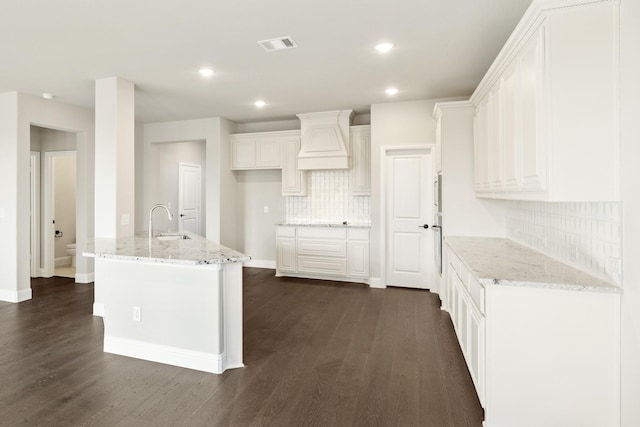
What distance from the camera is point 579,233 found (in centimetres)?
231

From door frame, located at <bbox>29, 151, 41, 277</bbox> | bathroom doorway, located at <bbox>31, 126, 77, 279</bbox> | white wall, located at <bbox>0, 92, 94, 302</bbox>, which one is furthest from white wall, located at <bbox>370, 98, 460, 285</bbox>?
door frame, located at <bbox>29, 151, 41, 277</bbox>

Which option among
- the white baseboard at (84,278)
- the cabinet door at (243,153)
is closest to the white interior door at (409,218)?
the cabinet door at (243,153)

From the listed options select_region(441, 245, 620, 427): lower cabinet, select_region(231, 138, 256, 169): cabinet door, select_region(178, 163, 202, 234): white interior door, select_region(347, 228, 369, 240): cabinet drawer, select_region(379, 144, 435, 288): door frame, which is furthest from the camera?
select_region(178, 163, 202, 234): white interior door

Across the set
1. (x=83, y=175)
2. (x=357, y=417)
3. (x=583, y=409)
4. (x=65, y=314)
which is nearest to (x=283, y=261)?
(x=65, y=314)

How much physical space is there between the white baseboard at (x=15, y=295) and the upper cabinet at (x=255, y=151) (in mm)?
3455

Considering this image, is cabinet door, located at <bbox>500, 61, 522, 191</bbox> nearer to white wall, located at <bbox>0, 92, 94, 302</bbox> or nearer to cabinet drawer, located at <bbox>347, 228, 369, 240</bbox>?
cabinet drawer, located at <bbox>347, 228, 369, 240</bbox>

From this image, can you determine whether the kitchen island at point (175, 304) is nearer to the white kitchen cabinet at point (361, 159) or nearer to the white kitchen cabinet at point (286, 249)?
the white kitchen cabinet at point (286, 249)

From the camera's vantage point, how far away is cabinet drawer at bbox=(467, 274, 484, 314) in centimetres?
213

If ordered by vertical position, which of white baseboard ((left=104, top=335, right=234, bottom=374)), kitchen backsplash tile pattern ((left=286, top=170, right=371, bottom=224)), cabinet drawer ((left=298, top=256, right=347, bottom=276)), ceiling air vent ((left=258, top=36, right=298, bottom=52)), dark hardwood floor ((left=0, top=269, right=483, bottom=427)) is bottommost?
dark hardwood floor ((left=0, top=269, right=483, bottom=427))

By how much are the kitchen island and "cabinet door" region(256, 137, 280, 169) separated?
3.25 metres

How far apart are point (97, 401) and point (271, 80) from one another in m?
3.51

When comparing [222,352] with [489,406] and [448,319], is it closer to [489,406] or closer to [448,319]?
[489,406]

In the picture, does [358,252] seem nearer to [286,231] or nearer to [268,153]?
[286,231]

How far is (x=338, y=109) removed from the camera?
5.50 m
